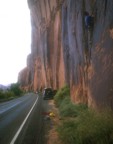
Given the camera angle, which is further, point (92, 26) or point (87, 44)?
point (87, 44)

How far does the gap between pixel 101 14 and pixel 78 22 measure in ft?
23.4

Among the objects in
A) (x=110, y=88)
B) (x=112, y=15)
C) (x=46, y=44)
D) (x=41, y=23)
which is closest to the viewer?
(x=110, y=88)

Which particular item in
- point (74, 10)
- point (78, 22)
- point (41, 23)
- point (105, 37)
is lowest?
point (105, 37)

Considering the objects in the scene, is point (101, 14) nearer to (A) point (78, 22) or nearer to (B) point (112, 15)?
(B) point (112, 15)

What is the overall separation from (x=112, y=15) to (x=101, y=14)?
7.44 feet

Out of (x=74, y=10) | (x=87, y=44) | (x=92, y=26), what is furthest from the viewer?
(x=74, y=10)

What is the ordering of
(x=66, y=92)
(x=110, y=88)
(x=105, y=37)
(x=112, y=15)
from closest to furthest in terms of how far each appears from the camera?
(x=110, y=88) → (x=112, y=15) → (x=105, y=37) → (x=66, y=92)

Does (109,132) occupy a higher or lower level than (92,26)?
lower

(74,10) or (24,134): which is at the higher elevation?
(74,10)

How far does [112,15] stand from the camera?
1112 centimetres

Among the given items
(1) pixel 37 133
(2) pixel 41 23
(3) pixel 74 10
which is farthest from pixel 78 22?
(2) pixel 41 23

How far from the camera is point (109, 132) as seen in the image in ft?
25.5

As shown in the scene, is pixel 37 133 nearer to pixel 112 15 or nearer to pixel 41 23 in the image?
pixel 112 15

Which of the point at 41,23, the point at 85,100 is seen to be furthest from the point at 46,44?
the point at 85,100
